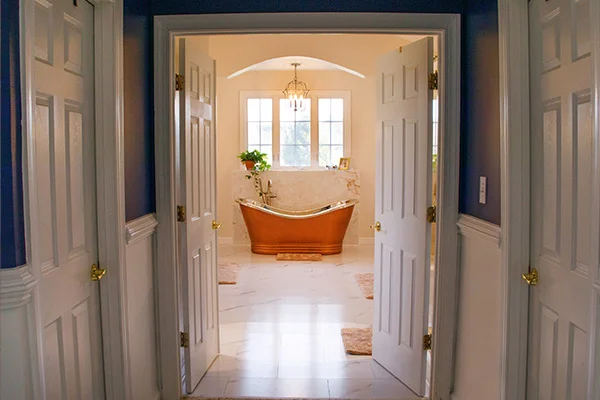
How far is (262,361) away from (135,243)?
1.53 meters

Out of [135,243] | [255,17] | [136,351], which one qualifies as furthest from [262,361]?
[255,17]

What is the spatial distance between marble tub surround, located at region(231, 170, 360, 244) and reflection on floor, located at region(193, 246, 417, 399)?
1554mm

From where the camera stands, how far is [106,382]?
95.1 inches

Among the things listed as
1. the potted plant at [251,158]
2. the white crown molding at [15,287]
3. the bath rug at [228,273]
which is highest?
the potted plant at [251,158]

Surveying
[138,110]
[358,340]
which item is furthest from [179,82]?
[358,340]

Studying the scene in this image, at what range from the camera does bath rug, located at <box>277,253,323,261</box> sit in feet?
24.1

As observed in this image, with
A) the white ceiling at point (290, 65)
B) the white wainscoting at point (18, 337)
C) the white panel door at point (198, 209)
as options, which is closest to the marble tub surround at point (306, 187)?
the white ceiling at point (290, 65)

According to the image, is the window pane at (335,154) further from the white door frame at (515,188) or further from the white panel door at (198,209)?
the white door frame at (515,188)

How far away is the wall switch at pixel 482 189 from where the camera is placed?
262 cm

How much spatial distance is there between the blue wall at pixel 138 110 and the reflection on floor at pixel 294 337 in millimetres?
1275

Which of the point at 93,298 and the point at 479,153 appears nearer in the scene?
the point at 93,298

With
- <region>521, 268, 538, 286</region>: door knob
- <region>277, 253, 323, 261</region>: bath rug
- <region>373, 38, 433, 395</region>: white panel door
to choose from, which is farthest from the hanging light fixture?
<region>521, 268, 538, 286</region>: door knob

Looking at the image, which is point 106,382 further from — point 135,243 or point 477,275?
point 477,275

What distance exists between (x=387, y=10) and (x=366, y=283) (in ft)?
11.8
